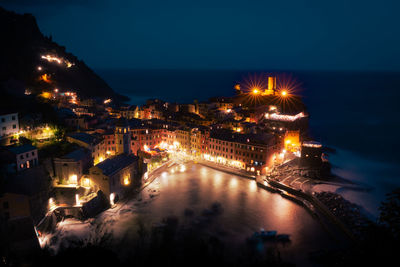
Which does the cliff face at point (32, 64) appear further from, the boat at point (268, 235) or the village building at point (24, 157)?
the boat at point (268, 235)

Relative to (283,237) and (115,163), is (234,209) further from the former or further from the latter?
(115,163)

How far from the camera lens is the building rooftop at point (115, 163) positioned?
25656mm

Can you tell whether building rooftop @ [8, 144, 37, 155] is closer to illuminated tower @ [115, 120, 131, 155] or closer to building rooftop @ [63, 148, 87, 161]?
building rooftop @ [63, 148, 87, 161]

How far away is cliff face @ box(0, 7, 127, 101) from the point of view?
45125 millimetres

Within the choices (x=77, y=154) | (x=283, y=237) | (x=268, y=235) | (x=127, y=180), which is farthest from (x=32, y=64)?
(x=283, y=237)

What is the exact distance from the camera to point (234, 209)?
25.3 meters

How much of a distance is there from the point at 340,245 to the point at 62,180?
22.5 m

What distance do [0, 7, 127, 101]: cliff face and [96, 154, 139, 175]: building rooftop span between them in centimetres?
1827

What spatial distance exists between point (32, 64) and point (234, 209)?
1774 inches

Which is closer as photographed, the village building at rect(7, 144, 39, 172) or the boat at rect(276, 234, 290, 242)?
the boat at rect(276, 234, 290, 242)

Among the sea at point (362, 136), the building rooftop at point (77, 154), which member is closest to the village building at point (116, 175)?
the building rooftop at point (77, 154)

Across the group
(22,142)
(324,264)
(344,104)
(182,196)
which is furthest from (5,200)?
(344,104)

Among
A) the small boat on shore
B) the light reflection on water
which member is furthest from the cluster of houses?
the small boat on shore

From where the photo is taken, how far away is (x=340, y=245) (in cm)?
2030
